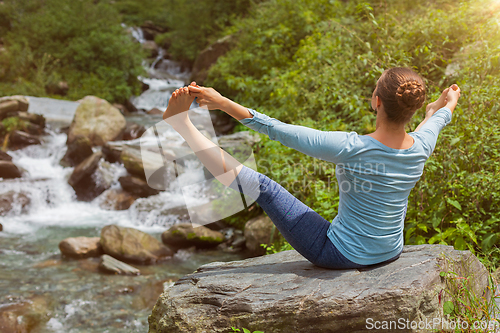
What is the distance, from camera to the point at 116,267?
A: 15.6 feet

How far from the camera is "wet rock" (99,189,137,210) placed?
7.24m

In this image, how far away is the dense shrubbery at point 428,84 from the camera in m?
3.00

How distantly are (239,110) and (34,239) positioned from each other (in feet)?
18.2

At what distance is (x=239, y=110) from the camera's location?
1.89 m

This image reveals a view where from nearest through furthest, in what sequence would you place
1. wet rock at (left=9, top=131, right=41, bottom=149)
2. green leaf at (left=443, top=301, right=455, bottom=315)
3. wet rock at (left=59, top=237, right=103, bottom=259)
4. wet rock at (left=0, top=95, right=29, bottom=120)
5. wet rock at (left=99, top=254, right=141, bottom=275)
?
green leaf at (left=443, top=301, right=455, bottom=315) → wet rock at (left=99, top=254, right=141, bottom=275) → wet rock at (left=59, top=237, right=103, bottom=259) → wet rock at (left=9, top=131, right=41, bottom=149) → wet rock at (left=0, top=95, right=29, bottom=120)

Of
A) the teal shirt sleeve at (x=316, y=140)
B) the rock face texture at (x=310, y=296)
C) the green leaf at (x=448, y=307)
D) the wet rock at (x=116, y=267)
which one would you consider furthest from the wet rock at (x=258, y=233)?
the teal shirt sleeve at (x=316, y=140)

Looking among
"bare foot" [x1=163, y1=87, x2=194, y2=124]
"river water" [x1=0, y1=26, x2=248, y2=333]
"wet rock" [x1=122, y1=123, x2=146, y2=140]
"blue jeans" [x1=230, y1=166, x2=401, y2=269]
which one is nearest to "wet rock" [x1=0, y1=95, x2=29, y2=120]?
"river water" [x1=0, y1=26, x2=248, y2=333]

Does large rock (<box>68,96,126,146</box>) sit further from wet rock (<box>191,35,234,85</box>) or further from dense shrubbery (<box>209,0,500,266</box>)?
wet rock (<box>191,35,234,85</box>)

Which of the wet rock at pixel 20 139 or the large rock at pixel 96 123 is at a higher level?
the large rock at pixel 96 123

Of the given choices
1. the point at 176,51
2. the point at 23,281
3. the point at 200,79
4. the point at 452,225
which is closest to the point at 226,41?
the point at 200,79

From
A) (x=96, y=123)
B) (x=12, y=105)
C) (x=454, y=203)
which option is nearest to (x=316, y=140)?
(x=454, y=203)

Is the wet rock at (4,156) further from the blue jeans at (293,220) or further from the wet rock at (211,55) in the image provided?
the blue jeans at (293,220)

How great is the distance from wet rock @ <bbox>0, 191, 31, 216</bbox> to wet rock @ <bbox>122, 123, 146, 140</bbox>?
9.91 feet

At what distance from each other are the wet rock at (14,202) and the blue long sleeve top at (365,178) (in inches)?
267
